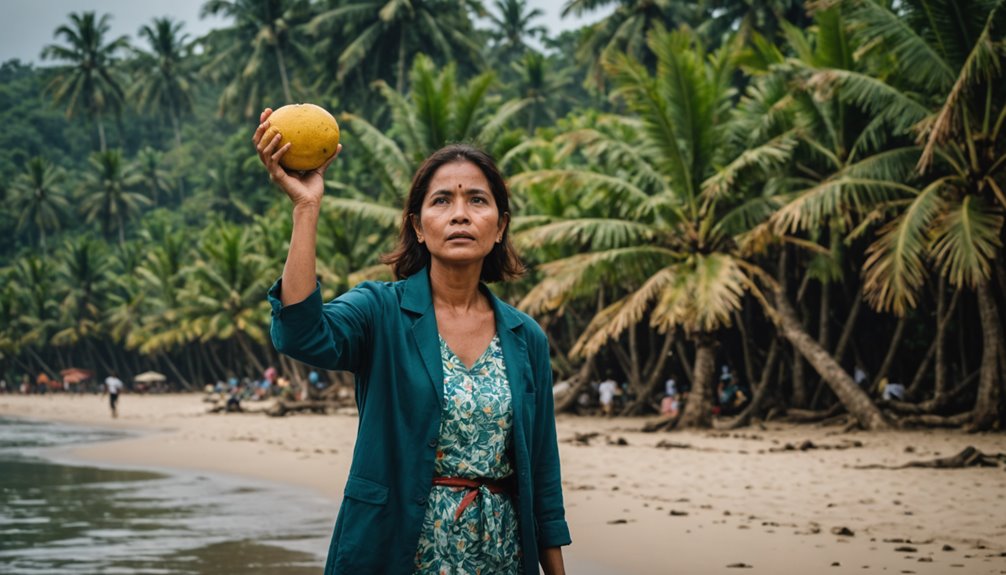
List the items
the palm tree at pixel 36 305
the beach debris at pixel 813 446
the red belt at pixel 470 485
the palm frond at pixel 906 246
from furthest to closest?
1. the palm tree at pixel 36 305
2. the beach debris at pixel 813 446
3. the palm frond at pixel 906 246
4. the red belt at pixel 470 485

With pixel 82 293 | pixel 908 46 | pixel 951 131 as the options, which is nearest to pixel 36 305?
pixel 82 293

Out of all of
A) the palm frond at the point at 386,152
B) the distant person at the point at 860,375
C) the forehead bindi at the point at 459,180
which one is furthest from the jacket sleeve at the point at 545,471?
the palm frond at the point at 386,152

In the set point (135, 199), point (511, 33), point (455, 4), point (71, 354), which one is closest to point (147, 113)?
point (135, 199)

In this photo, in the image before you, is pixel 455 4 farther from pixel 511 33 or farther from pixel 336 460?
pixel 336 460

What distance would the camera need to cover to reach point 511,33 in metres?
49.8

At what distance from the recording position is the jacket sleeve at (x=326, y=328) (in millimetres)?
2199

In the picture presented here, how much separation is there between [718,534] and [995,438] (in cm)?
681

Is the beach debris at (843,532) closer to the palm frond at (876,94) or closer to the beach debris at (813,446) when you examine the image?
the beach debris at (813,446)

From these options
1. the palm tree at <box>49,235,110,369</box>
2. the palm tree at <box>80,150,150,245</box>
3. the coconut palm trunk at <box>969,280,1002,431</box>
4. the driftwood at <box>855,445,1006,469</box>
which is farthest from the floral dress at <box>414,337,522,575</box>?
the palm tree at <box>80,150,150,245</box>

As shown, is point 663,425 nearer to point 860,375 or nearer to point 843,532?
point 860,375

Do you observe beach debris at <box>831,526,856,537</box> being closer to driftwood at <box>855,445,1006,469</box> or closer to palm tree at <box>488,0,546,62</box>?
driftwood at <box>855,445,1006,469</box>

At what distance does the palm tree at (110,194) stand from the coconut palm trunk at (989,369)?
158ft

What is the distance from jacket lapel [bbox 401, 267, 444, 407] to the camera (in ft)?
7.83

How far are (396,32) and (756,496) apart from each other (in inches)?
1241
